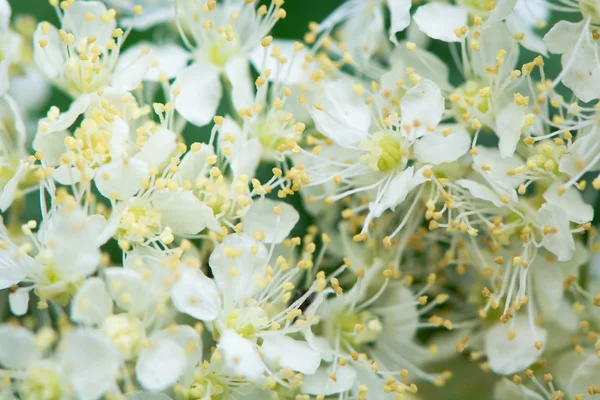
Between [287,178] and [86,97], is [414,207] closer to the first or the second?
[287,178]

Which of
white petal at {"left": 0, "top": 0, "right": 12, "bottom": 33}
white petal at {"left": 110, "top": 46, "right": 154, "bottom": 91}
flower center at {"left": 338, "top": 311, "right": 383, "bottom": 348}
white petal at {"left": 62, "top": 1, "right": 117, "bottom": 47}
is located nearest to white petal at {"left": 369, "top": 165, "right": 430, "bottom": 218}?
flower center at {"left": 338, "top": 311, "right": 383, "bottom": 348}

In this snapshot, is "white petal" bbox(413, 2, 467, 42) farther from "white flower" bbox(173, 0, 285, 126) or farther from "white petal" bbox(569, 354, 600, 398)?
"white petal" bbox(569, 354, 600, 398)

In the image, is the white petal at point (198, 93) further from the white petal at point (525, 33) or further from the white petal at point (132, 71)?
the white petal at point (525, 33)

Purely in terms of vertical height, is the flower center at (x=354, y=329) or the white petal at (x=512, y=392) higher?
the flower center at (x=354, y=329)

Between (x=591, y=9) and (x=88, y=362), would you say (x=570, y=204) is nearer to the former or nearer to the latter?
(x=591, y=9)

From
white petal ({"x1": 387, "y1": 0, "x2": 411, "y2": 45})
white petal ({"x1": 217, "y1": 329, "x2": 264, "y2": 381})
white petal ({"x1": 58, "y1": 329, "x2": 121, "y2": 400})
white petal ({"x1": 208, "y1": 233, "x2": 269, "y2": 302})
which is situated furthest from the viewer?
white petal ({"x1": 387, "y1": 0, "x2": 411, "y2": 45})

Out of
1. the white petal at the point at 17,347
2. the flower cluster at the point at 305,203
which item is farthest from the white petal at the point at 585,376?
the white petal at the point at 17,347

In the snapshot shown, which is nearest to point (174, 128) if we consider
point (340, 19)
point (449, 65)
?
point (340, 19)
